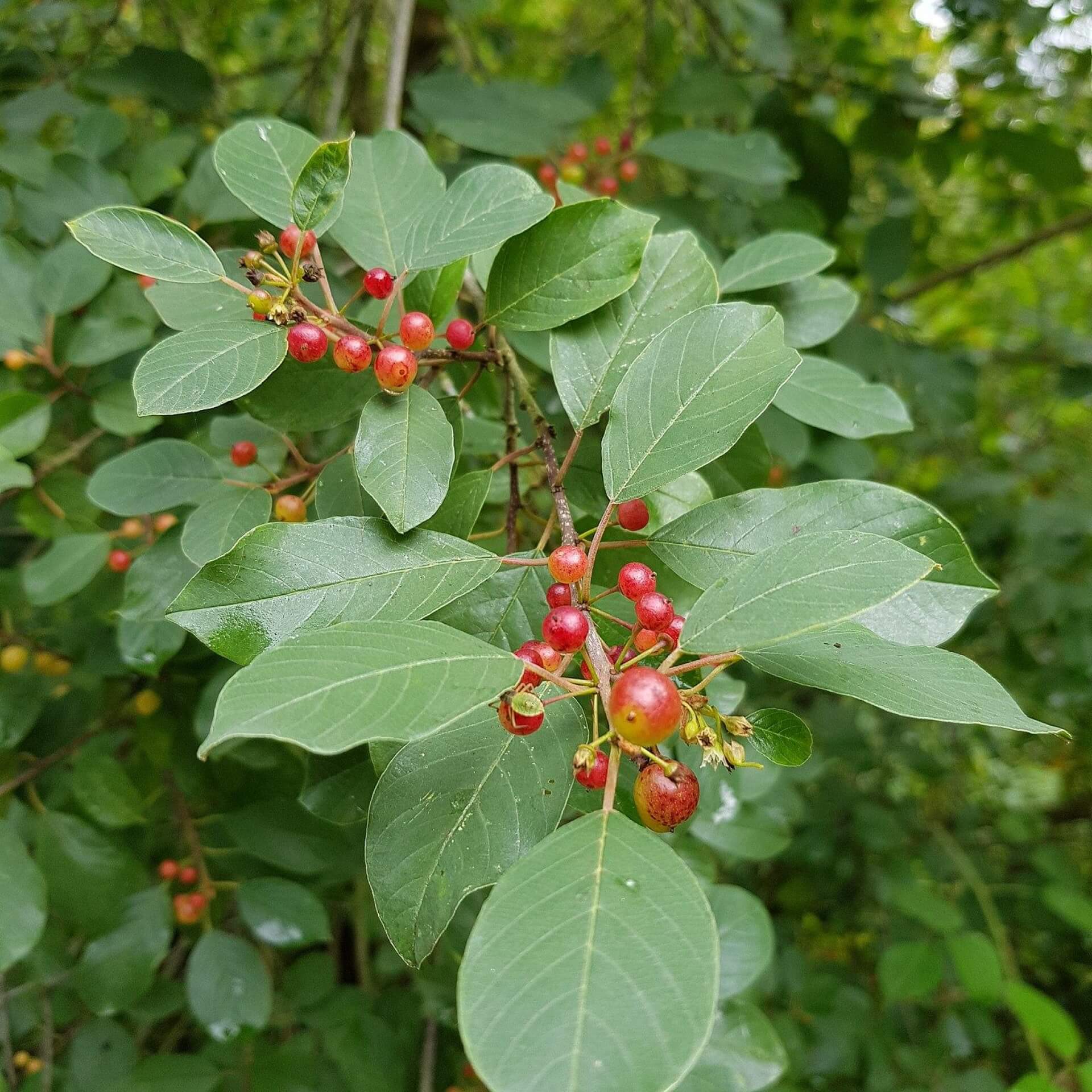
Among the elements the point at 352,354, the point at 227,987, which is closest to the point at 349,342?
the point at 352,354

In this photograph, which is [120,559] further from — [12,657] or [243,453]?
[243,453]

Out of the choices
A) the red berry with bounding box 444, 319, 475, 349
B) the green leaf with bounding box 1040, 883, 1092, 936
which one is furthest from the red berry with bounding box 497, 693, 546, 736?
the green leaf with bounding box 1040, 883, 1092, 936

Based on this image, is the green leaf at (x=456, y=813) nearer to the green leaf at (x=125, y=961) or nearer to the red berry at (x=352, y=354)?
the red berry at (x=352, y=354)

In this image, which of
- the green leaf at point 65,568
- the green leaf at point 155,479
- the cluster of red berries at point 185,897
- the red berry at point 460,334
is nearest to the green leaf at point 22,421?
the green leaf at point 65,568

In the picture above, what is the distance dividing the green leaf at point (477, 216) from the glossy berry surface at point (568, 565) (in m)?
0.29

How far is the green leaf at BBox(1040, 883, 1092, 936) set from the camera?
2137mm

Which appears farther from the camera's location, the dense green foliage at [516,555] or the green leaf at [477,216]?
the green leaf at [477,216]

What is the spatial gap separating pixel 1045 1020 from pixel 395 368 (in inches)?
78.2

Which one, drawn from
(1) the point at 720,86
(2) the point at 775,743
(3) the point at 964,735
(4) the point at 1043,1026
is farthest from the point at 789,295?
(3) the point at 964,735

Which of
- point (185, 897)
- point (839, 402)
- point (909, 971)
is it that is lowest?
point (909, 971)

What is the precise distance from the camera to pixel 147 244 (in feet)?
2.31

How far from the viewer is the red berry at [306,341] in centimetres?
74

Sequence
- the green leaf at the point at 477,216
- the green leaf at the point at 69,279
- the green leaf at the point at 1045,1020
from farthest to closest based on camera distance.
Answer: the green leaf at the point at 1045,1020
the green leaf at the point at 69,279
the green leaf at the point at 477,216

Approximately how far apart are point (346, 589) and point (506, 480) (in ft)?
1.20
